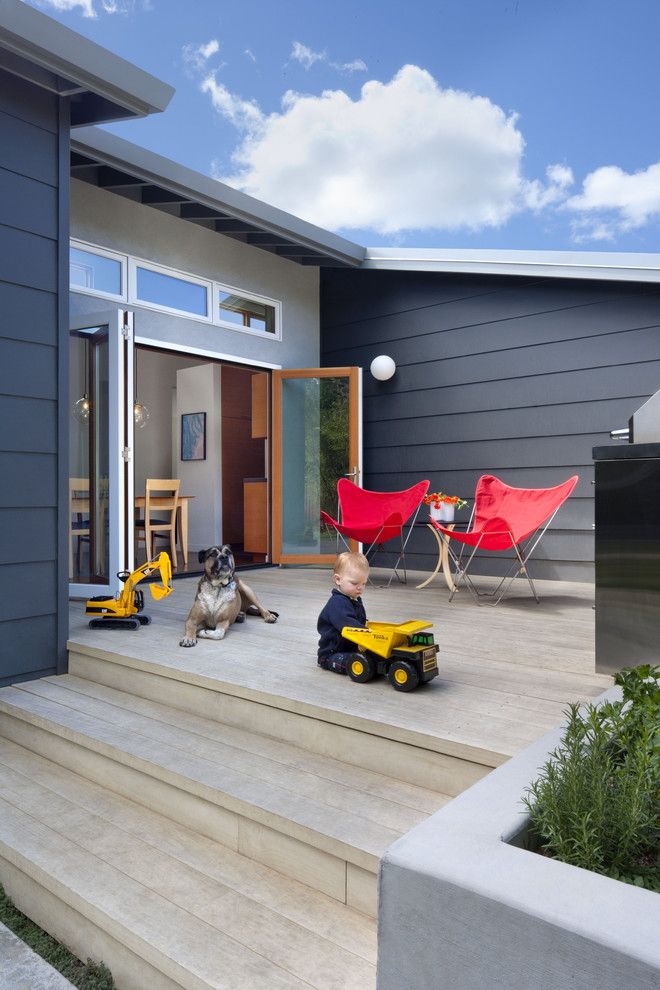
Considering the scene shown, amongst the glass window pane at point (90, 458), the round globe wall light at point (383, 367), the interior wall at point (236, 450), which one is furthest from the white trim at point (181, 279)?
the interior wall at point (236, 450)

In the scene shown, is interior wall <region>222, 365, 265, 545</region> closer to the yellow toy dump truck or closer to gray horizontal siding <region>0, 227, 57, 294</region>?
gray horizontal siding <region>0, 227, 57, 294</region>

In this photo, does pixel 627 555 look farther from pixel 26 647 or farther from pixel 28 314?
pixel 28 314

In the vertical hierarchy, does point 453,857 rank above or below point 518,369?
below

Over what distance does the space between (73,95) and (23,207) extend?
2.02 feet

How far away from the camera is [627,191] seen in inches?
1021

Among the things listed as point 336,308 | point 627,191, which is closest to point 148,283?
point 336,308

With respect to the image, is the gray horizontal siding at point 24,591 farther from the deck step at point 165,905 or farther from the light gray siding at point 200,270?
the light gray siding at point 200,270

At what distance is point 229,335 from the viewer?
19.6 feet

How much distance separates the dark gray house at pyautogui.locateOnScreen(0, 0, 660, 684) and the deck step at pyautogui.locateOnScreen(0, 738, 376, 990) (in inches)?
49.6

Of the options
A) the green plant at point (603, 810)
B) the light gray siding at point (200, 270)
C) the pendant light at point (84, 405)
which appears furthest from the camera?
the light gray siding at point (200, 270)

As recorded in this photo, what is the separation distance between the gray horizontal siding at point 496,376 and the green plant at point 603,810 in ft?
14.0

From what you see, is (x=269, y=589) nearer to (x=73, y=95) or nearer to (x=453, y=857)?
(x=73, y=95)

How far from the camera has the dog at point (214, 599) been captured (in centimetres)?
319

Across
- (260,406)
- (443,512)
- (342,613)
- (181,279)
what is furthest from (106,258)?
(342,613)
